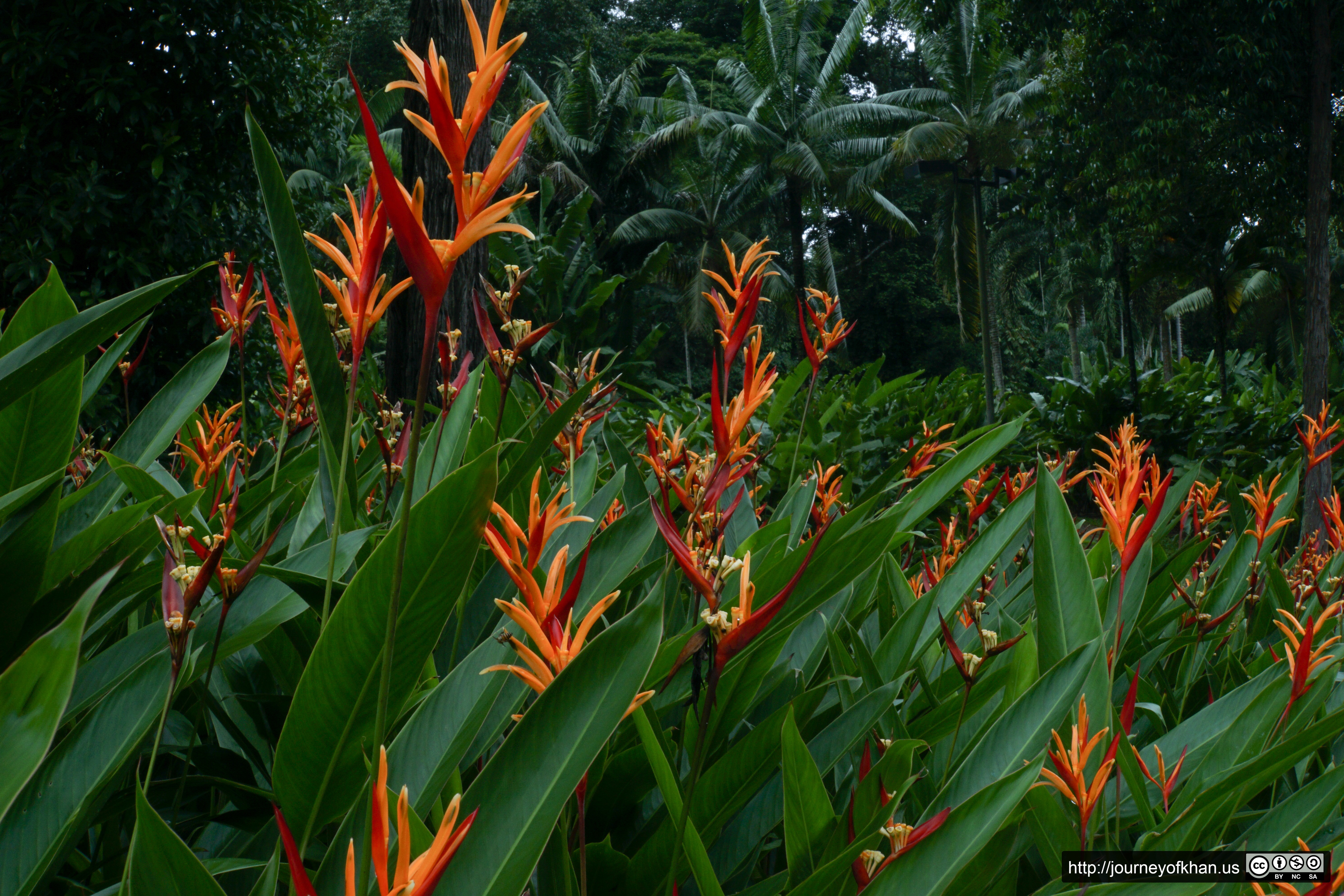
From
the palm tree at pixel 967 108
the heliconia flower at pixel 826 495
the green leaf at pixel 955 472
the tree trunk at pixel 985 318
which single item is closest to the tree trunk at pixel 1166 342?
the palm tree at pixel 967 108

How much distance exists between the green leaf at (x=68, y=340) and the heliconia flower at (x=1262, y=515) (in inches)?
58.4

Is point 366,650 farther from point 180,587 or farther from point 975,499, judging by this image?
point 975,499

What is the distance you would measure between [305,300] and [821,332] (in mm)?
721

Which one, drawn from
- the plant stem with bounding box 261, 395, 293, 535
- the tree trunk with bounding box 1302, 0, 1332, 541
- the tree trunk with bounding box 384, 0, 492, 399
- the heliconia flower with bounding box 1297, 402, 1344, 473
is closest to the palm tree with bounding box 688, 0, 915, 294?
the tree trunk with bounding box 1302, 0, 1332, 541

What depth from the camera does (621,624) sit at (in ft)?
1.67

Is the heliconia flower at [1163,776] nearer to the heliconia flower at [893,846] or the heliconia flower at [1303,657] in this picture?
the heliconia flower at [1303,657]

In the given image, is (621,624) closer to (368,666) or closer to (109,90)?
(368,666)

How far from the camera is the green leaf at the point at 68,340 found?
68 centimetres

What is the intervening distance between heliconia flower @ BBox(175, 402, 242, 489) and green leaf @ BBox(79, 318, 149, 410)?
0.13 m

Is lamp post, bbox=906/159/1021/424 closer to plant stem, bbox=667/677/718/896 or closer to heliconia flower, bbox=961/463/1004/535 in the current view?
heliconia flower, bbox=961/463/1004/535

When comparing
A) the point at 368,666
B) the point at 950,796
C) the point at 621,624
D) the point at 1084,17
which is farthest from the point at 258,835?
the point at 1084,17

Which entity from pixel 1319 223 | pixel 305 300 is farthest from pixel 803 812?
pixel 1319 223

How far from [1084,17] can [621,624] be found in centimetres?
1108

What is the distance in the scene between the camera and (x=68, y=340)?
0.67m
